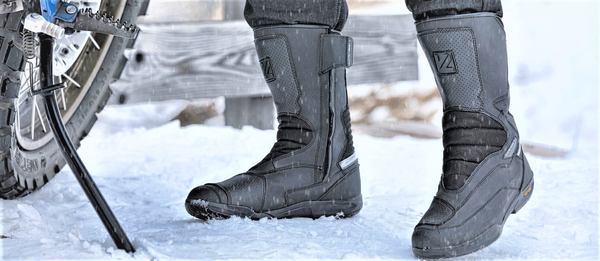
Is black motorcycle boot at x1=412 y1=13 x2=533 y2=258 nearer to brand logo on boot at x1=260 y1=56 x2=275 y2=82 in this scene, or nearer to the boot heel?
the boot heel

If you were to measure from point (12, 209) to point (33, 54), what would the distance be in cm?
39

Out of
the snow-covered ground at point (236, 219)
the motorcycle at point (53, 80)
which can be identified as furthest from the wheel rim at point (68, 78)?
the snow-covered ground at point (236, 219)

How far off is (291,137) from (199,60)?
139cm

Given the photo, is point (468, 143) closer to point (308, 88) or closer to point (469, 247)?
point (469, 247)

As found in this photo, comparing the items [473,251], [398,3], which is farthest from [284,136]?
[398,3]

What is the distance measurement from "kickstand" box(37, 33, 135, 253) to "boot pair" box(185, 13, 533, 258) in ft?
1.07

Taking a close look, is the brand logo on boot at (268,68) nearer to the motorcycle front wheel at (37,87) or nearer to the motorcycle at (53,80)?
the motorcycle at (53,80)

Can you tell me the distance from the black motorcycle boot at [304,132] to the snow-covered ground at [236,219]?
1.8 inches

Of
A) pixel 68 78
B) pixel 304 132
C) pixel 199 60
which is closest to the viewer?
pixel 304 132

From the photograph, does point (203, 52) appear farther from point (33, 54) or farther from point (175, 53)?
point (33, 54)

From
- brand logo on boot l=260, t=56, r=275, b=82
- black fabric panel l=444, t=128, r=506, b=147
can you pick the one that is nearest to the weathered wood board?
brand logo on boot l=260, t=56, r=275, b=82

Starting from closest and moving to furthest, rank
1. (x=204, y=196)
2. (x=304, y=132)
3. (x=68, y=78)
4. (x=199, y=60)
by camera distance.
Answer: (x=204, y=196) < (x=304, y=132) < (x=68, y=78) < (x=199, y=60)

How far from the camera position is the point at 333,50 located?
180 cm

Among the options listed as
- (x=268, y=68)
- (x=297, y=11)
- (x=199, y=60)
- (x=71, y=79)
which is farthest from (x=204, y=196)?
(x=199, y=60)
